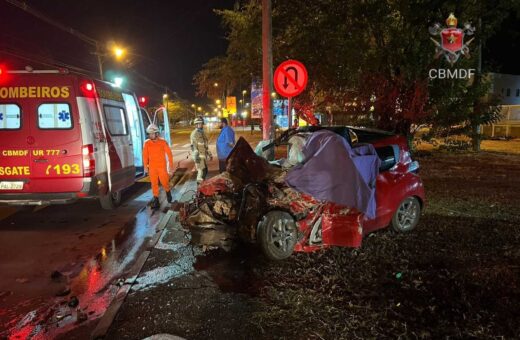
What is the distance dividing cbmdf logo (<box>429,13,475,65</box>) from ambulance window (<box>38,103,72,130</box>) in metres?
10.5

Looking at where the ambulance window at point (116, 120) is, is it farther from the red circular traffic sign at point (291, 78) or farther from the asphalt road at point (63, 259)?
the red circular traffic sign at point (291, 78)

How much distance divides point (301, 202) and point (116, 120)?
5.08 metres

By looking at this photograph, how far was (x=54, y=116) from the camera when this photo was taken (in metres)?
6.83

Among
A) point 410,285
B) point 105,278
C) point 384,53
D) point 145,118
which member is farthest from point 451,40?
point 105,278

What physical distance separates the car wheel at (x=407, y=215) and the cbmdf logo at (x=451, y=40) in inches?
Answer: 323

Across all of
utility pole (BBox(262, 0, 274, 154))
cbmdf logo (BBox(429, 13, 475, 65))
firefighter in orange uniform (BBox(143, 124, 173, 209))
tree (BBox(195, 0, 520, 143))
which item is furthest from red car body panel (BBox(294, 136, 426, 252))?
cbmdf logo (BBox(429, 13, 475, 65))

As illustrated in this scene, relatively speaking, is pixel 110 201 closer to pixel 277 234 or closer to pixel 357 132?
pixel 277 234

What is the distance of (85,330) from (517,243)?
5.26m

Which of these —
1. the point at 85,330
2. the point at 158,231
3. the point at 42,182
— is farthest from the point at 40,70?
the point at 85,330

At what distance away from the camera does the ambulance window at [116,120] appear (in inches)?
310

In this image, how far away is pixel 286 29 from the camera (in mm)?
13828

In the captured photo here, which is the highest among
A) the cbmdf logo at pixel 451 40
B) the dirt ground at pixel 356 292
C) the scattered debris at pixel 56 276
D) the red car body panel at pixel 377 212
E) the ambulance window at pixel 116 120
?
the cbmdf logo at pixel 451 40

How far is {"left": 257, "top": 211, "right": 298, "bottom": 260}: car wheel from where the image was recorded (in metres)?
4.75

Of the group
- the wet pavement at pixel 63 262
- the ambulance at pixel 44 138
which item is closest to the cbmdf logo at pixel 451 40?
the wet pavement at pixel 63 262
